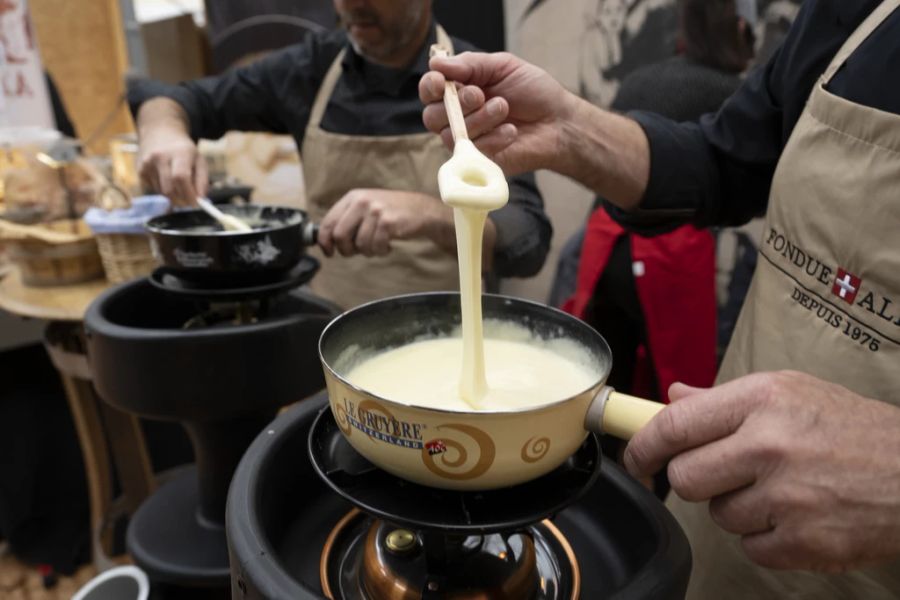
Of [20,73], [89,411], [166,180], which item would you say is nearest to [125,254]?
[166,180]

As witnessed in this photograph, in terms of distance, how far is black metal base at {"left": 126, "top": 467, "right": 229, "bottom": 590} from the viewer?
1264 mm

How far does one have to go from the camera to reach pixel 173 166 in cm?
154

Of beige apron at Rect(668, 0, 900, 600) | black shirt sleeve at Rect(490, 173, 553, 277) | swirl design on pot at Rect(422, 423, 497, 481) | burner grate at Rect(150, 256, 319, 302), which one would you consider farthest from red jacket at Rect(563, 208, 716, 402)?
swirl design on pot at Rect(422, 423, 497, 481)

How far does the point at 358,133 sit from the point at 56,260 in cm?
95

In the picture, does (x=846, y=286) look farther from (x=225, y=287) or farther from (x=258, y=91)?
(x=258, y=91)

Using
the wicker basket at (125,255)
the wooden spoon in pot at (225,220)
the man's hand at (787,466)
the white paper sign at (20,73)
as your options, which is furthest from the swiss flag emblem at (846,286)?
the white paper sign at (20,73)

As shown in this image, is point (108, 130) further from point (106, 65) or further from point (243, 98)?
point (243, 98)

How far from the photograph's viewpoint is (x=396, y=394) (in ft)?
2.16

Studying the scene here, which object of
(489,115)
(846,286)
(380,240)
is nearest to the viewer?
(846,286)

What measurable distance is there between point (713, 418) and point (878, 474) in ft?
0.51

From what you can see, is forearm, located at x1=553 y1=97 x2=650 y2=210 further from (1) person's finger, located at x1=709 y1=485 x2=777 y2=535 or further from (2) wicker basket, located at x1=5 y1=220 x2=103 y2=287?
(2) wicker basket, located at x1=5 y1=220 x2=103 y2=287

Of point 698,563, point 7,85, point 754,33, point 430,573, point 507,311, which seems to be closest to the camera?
Result: point 430,573

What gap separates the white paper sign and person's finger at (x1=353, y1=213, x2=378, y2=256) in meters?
2.71

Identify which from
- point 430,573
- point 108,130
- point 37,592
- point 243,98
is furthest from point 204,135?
point 108,130
